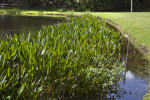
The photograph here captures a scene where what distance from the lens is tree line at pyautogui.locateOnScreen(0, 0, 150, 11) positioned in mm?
41219

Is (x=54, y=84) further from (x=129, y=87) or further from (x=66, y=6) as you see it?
(x=66, y=6)

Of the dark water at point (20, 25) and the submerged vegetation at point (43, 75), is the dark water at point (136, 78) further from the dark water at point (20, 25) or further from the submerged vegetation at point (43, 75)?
the dark water at point (20, 25)

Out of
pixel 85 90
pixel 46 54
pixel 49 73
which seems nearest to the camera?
pixel 49 73

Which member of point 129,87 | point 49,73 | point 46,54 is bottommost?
point 129,87

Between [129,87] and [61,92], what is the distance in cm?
256

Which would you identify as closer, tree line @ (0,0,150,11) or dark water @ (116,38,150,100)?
dark water @ (116,38,150,100)

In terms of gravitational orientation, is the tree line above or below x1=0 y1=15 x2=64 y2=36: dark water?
above

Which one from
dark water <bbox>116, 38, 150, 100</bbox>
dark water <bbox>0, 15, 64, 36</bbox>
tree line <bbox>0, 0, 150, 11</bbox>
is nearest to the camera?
dark water <bbox>116, 38, 150, 100</bbox>

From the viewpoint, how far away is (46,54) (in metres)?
5.07

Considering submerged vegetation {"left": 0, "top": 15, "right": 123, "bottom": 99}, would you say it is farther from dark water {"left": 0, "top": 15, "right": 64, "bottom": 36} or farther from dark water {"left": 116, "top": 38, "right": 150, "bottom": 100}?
dark water {"left": 0, "top": 15, "right": 64, "bottom": 36}

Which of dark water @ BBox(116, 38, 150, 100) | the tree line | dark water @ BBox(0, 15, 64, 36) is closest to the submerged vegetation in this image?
dark water @ BBox(116, 38, 150, 100)

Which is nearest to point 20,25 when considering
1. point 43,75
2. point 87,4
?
point 43,75

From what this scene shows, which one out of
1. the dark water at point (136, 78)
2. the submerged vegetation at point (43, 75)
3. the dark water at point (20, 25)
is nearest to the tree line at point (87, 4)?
the dark water at point (20, 25)

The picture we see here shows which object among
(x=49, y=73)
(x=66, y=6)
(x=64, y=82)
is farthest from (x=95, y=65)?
Result: (x=66, y=6)
